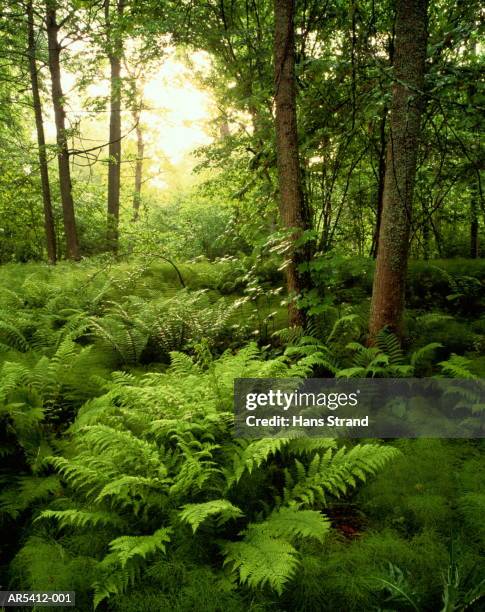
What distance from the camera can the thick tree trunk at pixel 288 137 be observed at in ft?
15.1

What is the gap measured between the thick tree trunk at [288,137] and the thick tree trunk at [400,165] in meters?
0.95

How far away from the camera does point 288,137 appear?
15.6ft

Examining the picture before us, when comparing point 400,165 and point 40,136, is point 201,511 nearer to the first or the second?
point 400,165

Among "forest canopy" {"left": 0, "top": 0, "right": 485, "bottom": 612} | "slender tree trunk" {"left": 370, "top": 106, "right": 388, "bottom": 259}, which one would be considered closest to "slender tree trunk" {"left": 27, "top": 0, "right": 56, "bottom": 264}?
"forest canopy" {"left": 0, "top": 0, "right": 485, "bottom": 612}

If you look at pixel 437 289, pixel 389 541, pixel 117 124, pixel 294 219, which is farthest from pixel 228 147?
pixel 117 124

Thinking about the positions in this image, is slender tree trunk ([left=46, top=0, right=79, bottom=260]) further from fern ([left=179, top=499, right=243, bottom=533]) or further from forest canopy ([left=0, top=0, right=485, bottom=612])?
fern ([left=179, top=499, right=243, bottom=533])

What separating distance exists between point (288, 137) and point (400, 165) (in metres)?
1.34

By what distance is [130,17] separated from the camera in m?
5.74

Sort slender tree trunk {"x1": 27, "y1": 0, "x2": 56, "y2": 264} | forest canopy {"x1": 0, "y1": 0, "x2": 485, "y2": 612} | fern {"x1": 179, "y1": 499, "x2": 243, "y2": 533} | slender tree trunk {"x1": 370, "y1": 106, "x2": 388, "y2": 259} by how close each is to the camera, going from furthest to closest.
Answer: slender tree trunk {"x1": 27, "y1": 0, "x2": 56, "y2": 264}
slender tree trunk {"x1": 370, "y1": 106, "x2": 388, "y2": 259}
forest canopy {"x1": 0, "y1": 0, "x2": 485, "y2": 612}
fern {"x1": 179, "y1": 499, "x2": 243, "y2": 533}

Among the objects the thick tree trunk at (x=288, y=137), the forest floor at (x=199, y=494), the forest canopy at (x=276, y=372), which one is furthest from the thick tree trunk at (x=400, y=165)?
the thick tree trunk at (x=288, y=137)

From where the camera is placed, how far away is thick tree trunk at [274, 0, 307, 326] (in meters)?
4.60

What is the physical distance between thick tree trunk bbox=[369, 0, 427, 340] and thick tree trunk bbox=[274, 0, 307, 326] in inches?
37.4

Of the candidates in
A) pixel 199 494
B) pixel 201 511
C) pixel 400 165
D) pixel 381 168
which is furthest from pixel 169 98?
pixel 201 511

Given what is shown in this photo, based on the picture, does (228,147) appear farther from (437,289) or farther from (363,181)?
(437,289)
